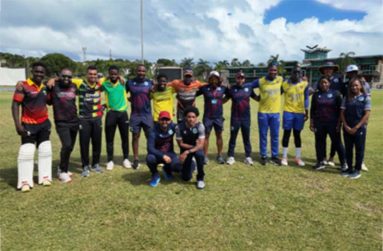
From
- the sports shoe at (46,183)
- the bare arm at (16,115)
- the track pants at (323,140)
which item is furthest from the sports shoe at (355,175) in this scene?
the bare arm at (16,115)

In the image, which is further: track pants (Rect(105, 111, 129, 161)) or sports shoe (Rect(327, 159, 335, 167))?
sports shoe (Rect(327, 159, 335, 167))

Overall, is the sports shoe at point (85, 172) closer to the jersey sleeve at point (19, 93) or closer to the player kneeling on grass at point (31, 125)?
the player kneeling on grass at point (31, 125)

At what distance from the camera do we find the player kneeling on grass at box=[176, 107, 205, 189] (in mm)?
5414

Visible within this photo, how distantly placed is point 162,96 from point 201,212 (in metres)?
2.86

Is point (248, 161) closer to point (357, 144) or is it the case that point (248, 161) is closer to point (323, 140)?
point (323, 140)

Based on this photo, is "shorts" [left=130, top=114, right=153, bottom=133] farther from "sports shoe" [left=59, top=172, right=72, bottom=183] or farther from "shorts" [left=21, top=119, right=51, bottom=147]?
"shorts" [left=21, top=119, right=51, bottom=147]

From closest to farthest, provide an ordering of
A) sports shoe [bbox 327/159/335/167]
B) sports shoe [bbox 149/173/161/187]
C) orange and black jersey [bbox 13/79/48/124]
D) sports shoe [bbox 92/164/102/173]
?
orange and black jersey [bbox 13/79/48/124], sports shoe [bbox 149/173/161/187], sports shoe [bbox 92/164/102/173], sports shoe [bbox 327/159/335/167]

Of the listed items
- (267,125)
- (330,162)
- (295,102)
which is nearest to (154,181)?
(267,125)

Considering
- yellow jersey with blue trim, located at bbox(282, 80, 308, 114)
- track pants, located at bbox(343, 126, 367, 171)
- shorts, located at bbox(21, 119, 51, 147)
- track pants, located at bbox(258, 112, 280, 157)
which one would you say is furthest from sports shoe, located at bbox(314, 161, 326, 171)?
shorts, located at bbox(21, 119, 51, 147)

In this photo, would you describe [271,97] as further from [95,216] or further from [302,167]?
[95,216]

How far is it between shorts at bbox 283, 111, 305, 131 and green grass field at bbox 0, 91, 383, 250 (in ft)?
Answer: 3.39

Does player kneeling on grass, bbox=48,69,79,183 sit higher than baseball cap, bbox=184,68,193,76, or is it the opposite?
baseball cap, bbox=184,68,193,76

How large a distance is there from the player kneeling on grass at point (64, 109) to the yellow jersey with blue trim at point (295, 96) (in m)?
4.41

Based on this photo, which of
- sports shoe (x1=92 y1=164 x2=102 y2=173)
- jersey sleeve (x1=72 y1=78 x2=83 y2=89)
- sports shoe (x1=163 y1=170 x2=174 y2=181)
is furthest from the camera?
sports shoe (x1=92 y1=164 x2=102 y2=173)
